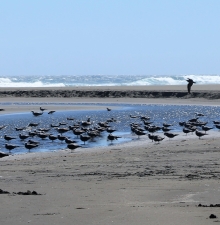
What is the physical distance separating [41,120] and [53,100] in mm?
19518

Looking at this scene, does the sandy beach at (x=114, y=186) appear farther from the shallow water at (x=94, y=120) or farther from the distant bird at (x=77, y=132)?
the distant bird at (x=77, y=132)

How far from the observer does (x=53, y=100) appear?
51.5 metres

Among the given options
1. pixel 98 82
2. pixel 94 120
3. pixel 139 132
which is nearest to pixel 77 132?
pixel 139 132

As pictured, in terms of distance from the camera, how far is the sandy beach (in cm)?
770

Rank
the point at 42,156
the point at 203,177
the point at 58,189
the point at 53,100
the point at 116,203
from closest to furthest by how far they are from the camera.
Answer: the point at 116,203
the point at 58,189
the point at 203,177
the point at 42,156
the point at 53,100

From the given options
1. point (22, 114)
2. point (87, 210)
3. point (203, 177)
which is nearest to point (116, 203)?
point (87, 210)

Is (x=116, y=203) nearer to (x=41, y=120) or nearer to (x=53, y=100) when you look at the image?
(x=41, y=120)

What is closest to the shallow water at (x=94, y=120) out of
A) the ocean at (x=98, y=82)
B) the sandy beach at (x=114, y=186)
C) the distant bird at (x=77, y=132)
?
the distant bird at (x=77, y=132)

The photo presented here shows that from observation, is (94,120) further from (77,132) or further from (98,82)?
(98,82)

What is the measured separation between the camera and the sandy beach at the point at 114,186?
25.2ft

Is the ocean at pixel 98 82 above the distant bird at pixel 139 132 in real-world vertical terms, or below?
above

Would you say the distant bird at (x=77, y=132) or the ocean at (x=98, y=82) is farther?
the ocean at (x=98, y=82)

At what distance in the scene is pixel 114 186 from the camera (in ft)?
34.0

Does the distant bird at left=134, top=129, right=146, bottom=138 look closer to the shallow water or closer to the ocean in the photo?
the shallow water
